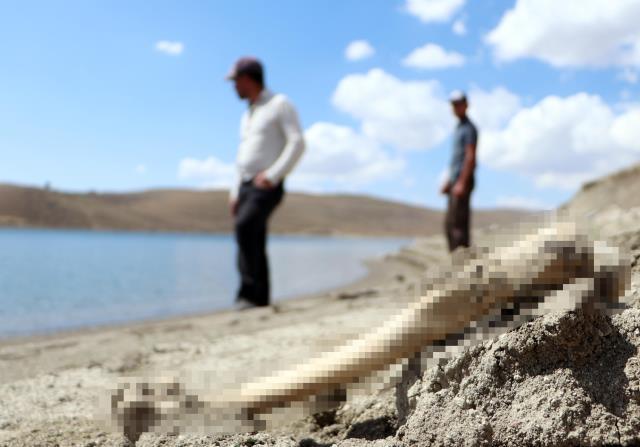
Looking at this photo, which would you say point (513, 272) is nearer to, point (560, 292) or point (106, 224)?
point (560, 292)

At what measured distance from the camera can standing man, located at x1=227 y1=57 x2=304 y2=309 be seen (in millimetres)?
5250

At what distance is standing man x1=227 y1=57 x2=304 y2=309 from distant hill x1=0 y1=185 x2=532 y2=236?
1998 inches

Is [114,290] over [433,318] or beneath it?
beneath

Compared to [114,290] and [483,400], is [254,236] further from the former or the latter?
[114,290]

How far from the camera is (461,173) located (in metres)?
6.16

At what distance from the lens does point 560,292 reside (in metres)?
1.56

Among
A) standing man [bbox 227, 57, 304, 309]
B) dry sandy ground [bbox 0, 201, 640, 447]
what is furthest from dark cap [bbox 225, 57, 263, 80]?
dry sandy ground [bbox 0, 201, 640, 447]

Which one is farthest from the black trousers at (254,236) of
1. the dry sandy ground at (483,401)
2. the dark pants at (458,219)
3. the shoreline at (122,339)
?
the dry sandy ground at (483,401)

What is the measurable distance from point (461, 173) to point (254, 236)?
2.21 meters

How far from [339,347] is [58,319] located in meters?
5.28

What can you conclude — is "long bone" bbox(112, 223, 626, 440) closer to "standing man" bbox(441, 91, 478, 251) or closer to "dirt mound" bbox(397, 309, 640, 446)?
"dirt mound" bbox(397, 309, 640, 446)

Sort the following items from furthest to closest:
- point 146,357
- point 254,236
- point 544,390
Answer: point 254,236
point 146,357
point 544,390

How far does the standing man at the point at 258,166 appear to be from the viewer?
17.2ft

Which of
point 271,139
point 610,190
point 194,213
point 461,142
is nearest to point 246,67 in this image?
point 271,139
